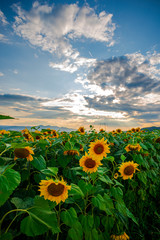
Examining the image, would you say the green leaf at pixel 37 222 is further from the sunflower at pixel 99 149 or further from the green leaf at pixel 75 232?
the sunflower at pixel 99 149

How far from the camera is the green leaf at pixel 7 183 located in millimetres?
986

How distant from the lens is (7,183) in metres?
1.00

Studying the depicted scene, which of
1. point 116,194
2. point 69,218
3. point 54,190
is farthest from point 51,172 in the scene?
point 116,194

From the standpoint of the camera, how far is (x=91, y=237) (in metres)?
1.51

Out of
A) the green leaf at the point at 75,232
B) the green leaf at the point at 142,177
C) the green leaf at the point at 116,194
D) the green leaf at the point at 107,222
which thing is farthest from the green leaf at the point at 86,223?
the green leaf at the point at 142,177

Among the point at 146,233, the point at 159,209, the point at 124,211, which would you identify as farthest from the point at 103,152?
the point at 159,209

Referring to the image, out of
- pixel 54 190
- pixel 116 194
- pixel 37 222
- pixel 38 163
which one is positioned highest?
pixel 38 163

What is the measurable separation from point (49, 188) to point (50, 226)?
0.28 meters

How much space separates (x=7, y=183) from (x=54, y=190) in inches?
15.3

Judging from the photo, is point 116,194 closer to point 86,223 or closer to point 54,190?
point 86,223

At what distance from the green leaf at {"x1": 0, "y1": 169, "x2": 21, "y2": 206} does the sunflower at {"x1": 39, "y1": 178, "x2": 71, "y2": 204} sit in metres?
0.28

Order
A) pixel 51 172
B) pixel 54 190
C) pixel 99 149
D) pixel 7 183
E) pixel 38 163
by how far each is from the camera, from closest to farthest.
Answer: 1. pixel 7 183
2. pixel 54 190
3. pixel 51 172
4. pixel 38 163
5. pixel 99 149

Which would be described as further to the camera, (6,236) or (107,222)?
(107,222)

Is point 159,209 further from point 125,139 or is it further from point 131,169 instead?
point 131,169
